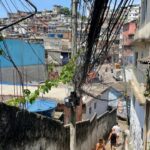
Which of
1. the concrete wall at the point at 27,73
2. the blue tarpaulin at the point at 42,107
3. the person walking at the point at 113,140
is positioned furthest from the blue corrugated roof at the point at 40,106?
the concrete wall at the point at 27,73

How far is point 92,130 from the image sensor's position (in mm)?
16875

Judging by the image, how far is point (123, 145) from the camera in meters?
18.6

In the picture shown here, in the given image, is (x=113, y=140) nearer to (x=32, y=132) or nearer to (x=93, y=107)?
(x=93, y=107)

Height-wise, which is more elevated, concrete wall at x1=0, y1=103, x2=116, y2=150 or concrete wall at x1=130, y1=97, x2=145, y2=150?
concrete wall at x1=0, y1=103, x2=116, y2=150

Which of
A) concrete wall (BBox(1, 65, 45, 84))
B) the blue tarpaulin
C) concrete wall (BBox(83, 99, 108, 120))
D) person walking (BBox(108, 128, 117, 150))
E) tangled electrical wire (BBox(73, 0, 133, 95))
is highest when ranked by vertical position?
tangled electrical wire (BBox(73, 0, 133, 95))

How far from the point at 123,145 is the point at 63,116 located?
10.8ft

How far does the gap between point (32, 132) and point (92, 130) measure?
794 cm

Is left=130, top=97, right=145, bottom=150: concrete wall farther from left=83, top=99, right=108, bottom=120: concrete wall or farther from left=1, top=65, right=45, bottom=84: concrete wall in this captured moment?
left=1, top=65, right=45, bottom=84: concrete wall

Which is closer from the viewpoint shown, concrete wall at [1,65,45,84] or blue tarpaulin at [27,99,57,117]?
blue tarpaulin at [27,99,57,117]

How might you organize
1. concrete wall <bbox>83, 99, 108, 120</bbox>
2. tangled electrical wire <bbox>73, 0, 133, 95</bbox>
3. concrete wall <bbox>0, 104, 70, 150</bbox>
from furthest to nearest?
concrete wall <bbox>83, 99, 108, 120</bbox> → concrete wall <bbox>0, 104, 70, 150</bbox> → tangled electrical wire <bbox>73, 0, 133, 95</bbox>

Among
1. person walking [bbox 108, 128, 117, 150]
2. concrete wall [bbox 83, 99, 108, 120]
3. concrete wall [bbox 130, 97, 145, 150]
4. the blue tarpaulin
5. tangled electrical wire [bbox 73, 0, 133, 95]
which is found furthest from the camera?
concrete wall [bbox 83, 99, 108, 120]

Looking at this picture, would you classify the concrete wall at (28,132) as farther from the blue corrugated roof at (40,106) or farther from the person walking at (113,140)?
the person walking at (113,140)

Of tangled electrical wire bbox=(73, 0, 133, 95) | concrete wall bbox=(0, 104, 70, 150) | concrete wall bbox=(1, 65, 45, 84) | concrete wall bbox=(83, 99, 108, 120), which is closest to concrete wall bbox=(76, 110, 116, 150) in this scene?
concrete wall bbox=(83, 99, 108, 120)

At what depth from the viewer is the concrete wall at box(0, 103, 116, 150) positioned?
7527 mm
